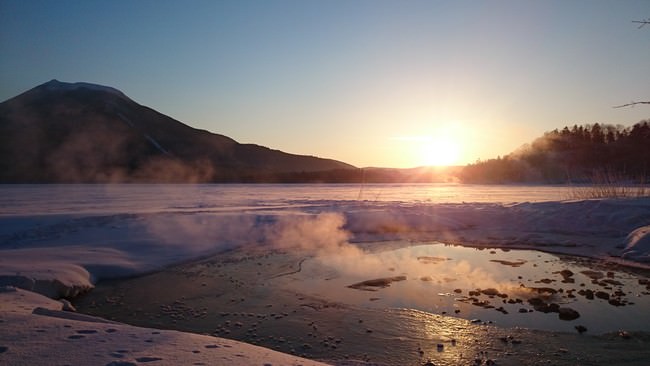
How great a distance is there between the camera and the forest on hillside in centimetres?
7150

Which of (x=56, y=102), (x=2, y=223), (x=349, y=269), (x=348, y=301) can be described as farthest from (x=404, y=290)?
(x=56, y=102)

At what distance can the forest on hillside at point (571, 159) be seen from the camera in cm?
7150

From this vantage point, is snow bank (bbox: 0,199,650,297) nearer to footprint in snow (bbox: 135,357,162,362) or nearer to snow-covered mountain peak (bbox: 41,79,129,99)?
footprint in snow (bbox: 135,357,162,362)

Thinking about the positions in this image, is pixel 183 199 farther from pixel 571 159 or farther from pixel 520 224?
pixel 571 159

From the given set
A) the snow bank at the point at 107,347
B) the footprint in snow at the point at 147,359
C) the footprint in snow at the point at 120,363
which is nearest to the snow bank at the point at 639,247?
the snow bank at the point at 107,347

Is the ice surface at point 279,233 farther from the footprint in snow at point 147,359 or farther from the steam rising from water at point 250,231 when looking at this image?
the footprint in snow at point 147,359

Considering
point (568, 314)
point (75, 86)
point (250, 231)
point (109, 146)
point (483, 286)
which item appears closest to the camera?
point (568, 314)

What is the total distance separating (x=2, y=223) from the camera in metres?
16.1

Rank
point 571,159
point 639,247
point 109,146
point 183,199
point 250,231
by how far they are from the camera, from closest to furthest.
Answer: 1. point 639,247
2. point 250,231
3. point 183,199
4. point 571,159
5. point 109,146

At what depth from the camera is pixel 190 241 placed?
49.2 ft

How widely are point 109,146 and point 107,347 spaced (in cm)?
11858

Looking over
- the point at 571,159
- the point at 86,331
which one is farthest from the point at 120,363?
the point at 571,159

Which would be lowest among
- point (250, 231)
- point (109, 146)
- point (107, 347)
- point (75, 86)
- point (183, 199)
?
point (250, 231)

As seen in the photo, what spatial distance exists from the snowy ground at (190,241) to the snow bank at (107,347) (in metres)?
0.01
